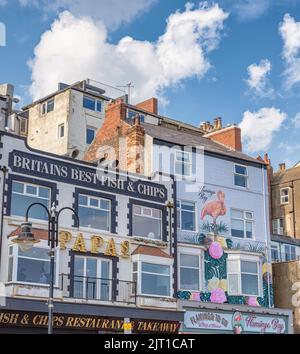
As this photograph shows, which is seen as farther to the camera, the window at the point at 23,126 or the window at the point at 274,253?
the window at the point at 23,126

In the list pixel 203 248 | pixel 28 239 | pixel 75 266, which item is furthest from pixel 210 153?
pixel 28 239

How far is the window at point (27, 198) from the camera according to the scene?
86.1 ft

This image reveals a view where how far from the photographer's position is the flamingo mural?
3460 cm

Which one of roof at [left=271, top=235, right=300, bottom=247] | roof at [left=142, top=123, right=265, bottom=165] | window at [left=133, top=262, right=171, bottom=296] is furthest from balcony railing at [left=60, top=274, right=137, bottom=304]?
roof at [left=271, top=235, right=300, bottom=247]

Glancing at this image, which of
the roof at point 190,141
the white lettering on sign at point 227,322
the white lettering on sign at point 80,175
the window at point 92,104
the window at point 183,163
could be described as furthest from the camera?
the window at point 92,104

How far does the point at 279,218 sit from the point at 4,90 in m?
27.8

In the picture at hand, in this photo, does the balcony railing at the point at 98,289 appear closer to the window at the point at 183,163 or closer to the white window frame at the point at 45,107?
the window at the point at 183,163

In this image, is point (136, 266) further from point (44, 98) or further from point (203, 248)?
point (44, 98)

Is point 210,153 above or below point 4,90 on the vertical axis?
below

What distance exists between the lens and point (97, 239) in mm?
28391

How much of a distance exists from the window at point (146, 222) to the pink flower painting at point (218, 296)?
4779 millimetres

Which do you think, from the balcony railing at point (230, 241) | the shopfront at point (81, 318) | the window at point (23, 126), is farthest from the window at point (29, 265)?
the window at point (23, 126)

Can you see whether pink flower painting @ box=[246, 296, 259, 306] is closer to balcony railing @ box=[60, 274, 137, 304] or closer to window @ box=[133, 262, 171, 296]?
window @ box=[133, 262, 171, 296]

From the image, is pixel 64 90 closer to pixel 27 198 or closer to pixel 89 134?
pixel 89 134
